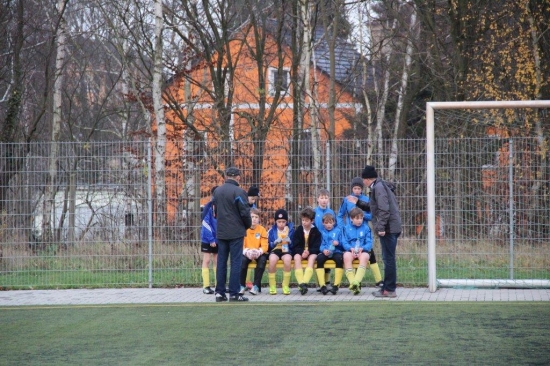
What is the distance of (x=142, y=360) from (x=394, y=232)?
227 inches

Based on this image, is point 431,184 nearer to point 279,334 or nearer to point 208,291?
Answer: point 208,291

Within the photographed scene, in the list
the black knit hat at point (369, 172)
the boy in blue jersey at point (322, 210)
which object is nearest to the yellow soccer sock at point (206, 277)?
the boy in blue jersey at point (322, 210)

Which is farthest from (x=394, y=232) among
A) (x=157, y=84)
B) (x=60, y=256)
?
(x=157, y=84)

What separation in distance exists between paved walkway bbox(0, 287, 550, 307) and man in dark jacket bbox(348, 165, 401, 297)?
28 centimetres

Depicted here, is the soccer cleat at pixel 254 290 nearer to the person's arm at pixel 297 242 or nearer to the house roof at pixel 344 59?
the person's arm at pixel 297 242

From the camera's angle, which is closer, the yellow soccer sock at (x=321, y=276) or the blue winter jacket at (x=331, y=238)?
the yellow soccer sock at (x=321, y=276)

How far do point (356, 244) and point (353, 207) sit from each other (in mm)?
613

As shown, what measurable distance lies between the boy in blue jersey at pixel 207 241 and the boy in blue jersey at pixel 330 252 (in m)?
1.65

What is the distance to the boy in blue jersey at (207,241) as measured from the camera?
570 inches

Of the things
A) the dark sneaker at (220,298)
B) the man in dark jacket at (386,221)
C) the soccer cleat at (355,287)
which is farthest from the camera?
the soccer cleat at (355,287)

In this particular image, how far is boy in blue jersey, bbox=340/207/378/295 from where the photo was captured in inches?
548

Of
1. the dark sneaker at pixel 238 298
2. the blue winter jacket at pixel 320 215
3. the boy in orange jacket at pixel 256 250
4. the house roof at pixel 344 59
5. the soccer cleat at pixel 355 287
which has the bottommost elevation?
the dark sneaker at pixel 238 298

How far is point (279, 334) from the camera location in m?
9.96

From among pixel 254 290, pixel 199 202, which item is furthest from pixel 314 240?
pixel 199 202
